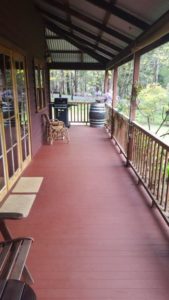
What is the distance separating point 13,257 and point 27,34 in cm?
443

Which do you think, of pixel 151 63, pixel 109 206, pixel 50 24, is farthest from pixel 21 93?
pixel 151 63

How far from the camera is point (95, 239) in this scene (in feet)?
7.80

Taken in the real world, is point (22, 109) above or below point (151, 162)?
above

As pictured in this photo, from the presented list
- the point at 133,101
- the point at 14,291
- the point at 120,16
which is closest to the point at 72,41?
the point at 133,101

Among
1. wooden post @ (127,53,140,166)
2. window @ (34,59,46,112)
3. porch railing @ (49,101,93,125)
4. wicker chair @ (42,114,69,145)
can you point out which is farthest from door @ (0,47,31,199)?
porch railing @ (49,101,93,125)

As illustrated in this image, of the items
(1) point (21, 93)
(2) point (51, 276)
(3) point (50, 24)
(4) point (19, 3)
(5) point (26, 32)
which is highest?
(3) point (50, 24)

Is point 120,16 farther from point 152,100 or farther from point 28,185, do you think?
point 28,185

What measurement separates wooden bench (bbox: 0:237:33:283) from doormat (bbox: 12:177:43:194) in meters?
1.78

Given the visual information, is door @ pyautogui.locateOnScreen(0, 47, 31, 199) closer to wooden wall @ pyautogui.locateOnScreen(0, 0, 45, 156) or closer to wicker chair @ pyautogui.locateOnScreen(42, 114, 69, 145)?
wooden wall @ pyautogui.locateOnScreen(0, 0, 45, 156)

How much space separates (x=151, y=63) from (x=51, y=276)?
1158 cm

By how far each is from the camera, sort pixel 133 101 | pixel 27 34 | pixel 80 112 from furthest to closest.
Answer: pixel 80 112
pixel 27 34
pixel 133 101

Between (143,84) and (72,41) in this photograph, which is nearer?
(143,84)

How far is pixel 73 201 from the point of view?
10.3 feet

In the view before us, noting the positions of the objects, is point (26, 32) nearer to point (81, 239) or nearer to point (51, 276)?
point (81, 239)
